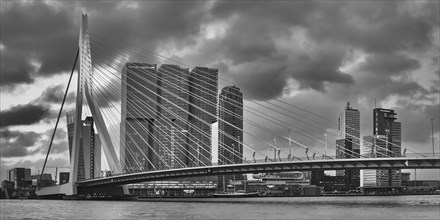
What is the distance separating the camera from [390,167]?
5819 cm

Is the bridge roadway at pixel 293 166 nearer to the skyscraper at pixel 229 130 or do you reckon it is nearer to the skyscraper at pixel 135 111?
the skyscraper at pixel 135 111

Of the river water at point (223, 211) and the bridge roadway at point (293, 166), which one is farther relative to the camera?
the bridge roadway at point (293, 166)

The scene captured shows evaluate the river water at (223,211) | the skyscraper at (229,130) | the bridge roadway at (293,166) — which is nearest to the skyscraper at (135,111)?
the bridge roadway at (293,166)

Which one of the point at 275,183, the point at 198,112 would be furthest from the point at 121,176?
the point at 275,183

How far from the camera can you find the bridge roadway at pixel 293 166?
186ft

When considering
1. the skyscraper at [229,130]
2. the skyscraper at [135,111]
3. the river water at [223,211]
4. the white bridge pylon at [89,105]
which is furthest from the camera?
the skyscraper at [229,130]

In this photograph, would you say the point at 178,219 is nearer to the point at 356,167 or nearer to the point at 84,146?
the point at 356,167

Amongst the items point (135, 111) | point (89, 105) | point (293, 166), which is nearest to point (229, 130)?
point (135, 111)

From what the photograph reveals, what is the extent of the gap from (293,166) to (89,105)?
22.7 metres

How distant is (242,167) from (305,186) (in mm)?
117410

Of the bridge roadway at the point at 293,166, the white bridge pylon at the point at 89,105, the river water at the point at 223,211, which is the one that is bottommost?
the river water at the point at 223,211

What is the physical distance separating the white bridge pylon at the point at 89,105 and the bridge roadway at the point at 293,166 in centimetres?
427

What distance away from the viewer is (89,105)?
6981 cm

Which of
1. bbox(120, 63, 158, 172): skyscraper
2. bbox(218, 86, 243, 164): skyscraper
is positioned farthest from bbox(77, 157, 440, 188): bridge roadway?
bbox(218, 86, 243, 164): skyscraper
